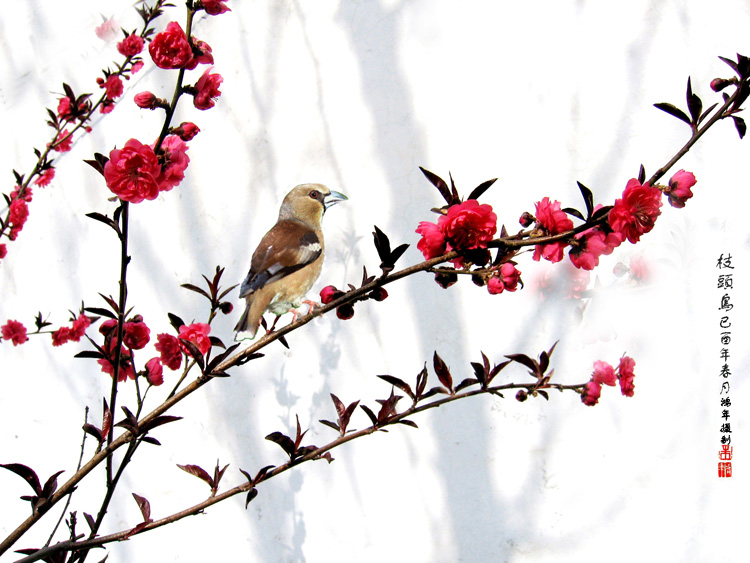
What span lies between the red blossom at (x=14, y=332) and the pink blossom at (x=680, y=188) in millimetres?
1651

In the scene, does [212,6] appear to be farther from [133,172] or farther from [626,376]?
[626,376]

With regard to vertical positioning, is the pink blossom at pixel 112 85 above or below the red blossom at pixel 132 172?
above

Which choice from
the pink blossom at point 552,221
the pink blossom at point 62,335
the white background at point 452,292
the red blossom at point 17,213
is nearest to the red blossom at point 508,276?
the pink blossom at point 552,221

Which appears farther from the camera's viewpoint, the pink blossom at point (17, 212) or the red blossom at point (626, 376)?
the pink blossom at point (17, 212)

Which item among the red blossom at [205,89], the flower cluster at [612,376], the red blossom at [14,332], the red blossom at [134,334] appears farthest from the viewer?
the red blossom at [14,332]

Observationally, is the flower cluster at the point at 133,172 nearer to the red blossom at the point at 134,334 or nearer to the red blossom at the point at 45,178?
the red blossom at the point at 134,334

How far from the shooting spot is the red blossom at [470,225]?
1.55 ft

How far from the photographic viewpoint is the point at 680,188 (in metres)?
0.54

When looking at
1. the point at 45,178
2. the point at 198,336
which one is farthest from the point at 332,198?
the point at 45,178

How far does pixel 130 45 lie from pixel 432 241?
1.27 meters

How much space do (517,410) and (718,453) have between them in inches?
13.7

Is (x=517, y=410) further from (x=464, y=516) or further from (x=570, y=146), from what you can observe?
(x=570, y=146)

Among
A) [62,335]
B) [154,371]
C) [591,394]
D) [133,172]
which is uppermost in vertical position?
[133,172]

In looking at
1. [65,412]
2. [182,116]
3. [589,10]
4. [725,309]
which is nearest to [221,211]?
[182,116]
